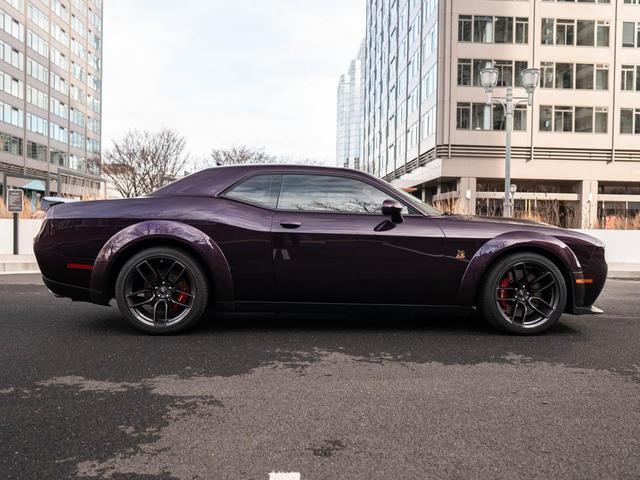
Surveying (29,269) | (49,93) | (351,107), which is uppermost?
(351,107)

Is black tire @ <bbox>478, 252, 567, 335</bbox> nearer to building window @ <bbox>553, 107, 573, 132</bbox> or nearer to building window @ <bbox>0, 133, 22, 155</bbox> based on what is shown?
building window @ <bbox>553, 107, 573, 132</bbox>

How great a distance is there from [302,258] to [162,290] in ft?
4.14

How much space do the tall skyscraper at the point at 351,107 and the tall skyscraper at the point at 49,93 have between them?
82.7 meters

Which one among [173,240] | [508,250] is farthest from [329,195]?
[508,250]

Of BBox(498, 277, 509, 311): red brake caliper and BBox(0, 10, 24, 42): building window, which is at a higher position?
BBox(0, 10, 24, 42): building window

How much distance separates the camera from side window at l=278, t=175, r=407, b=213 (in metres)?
4.71

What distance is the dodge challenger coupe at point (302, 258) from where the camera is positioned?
4.54 metres

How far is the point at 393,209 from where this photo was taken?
452cm

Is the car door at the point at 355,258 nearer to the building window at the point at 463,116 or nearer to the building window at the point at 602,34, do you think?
the building window at the point at 463,116

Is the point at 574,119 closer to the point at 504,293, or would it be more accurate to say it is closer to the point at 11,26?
the point at 504,293

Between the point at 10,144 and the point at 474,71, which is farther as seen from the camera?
the point at 10,144

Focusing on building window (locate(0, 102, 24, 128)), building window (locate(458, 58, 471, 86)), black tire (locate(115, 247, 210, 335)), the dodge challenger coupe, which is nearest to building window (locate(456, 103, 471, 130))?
building window (locate(458, 58, 471, 86))

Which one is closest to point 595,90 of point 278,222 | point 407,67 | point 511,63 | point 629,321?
point 511,63

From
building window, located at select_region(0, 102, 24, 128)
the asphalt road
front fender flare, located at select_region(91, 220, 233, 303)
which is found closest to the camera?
the asphalt road
